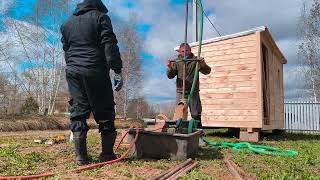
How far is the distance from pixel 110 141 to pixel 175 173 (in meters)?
1.01

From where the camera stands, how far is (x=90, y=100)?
4145 mm

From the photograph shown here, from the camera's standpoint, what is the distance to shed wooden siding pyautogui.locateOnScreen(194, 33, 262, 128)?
9.52m

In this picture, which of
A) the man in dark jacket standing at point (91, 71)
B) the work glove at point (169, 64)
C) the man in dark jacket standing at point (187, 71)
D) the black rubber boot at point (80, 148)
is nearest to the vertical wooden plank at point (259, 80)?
the man in dark jacket standing at point (187, 71)

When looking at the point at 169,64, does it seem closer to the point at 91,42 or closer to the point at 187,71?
the point at 187,71

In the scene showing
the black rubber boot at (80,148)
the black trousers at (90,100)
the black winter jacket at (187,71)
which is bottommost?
the black rubber boot at (80,148)

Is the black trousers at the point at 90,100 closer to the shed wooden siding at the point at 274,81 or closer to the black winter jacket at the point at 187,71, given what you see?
the black winter jacket at the point at 187,71

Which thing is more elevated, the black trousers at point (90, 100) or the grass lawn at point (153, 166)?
the black trousers at point (90, 100)

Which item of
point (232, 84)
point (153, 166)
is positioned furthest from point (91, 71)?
point (232, 84)

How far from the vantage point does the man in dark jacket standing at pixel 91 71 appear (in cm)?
412

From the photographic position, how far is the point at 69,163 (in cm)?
422

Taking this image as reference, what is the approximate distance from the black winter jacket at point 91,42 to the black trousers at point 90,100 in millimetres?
90

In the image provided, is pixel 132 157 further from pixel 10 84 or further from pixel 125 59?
pixel 125 59

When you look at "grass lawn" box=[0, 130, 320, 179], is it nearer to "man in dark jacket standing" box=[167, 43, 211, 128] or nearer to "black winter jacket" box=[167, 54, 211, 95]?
"man in dark jacket standing" box=[167, 43, 211, 128]

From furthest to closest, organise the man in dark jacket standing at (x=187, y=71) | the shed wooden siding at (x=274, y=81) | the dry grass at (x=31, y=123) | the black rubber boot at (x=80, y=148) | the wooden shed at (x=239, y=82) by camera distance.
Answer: the dry grass at (x=31, y=123)
the shed wooden siding at (x=274, y=81)
the wooden shed at (x=239, y=82)
the man in dark jacket standing at (x=187, y=71)
the black rubber boot at (x=80, y=148)
